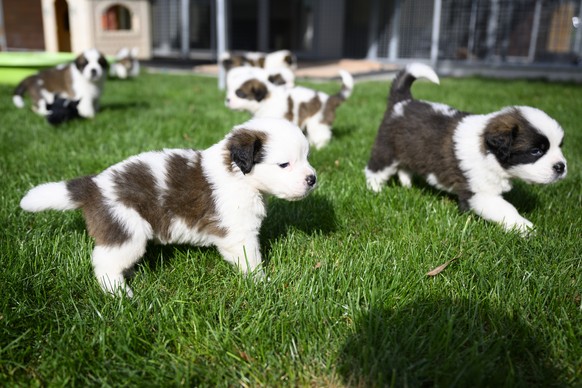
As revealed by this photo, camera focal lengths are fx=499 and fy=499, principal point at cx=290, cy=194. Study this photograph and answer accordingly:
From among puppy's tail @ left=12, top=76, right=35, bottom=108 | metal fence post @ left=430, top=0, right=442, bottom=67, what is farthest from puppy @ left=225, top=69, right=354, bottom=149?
metal fence post @ left=430, top=0, right=442, bottom=67

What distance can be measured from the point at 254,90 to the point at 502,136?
342cm

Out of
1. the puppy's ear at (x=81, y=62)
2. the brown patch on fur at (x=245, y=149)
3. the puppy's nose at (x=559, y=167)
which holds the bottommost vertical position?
the puppy's nose at (x=559, y=167)

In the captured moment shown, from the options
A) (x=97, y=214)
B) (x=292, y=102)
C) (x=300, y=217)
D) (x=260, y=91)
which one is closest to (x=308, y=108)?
(x=292, y=102)

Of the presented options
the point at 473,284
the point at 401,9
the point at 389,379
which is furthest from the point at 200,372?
the point at 401,9

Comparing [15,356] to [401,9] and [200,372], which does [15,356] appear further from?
[401,9]

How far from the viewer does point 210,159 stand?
2.80 m

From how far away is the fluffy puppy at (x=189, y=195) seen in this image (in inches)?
100

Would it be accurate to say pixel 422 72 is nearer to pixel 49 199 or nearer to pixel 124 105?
pixel 49 199

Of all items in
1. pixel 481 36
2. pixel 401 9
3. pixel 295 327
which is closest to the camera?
pixel 295 327

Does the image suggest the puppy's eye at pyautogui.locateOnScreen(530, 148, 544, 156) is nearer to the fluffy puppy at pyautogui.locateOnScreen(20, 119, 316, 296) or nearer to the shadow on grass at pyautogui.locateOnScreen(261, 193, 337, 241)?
the shadow on grass at pyautogui.locateOnScreen(261, 193, 337, 241)

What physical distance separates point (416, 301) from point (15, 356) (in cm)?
180

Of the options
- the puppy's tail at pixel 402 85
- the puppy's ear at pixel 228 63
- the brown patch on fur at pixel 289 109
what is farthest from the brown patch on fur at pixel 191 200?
the puppy's ear at pixel 228 63

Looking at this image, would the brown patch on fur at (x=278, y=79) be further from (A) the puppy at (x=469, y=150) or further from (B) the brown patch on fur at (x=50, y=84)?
(B) the brown patch on fur at (x=50, y=84)

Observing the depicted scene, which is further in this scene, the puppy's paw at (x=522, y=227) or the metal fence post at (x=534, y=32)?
the metal fence post at (x=534, y=32)
